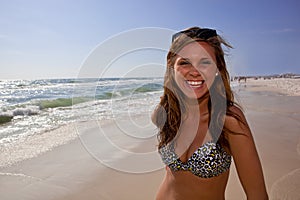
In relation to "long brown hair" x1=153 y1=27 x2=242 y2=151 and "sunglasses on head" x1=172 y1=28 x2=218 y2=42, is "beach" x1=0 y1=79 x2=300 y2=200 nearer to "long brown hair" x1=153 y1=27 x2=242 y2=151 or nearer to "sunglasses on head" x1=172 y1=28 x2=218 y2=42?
"long brown hair" x1=153 y1=27 x2=242 y2=151

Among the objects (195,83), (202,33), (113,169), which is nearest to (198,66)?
(195,83)

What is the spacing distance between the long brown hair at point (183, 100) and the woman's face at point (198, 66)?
0.15 ft

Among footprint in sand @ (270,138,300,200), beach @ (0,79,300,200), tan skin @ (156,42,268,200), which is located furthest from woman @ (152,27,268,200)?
footprint in sand @ (270,138,300,200)

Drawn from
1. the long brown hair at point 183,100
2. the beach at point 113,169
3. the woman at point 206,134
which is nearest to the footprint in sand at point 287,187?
the beach at point 113,169

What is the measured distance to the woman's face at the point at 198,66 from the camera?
1.95 meters

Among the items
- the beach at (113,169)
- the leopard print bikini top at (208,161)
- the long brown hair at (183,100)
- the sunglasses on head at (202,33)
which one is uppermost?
the sunglasses on head at (202,33)

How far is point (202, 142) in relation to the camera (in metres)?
2.01

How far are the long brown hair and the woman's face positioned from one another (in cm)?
5

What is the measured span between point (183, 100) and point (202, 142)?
0.52 meters

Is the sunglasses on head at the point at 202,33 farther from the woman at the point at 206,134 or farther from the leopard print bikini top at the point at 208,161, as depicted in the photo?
the leopard print bikini top at the point at 208,161

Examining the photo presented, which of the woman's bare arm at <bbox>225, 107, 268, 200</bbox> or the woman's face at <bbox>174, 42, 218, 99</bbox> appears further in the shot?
the woman's face at <bbox>174, 42, 218, 99</bbox>

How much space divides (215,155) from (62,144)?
21.1ft

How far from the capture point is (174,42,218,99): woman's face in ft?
6.40

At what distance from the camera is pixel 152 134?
859 cm
